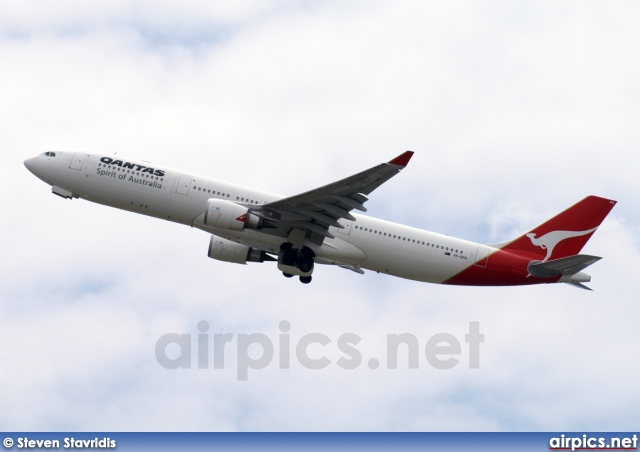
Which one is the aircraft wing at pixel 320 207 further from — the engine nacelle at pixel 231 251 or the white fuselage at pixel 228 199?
the engine nacelle at pixel 231 251

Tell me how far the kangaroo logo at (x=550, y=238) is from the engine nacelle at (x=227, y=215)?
50.4 feet

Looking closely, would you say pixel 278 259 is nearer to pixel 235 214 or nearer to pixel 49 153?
pixel 235 214

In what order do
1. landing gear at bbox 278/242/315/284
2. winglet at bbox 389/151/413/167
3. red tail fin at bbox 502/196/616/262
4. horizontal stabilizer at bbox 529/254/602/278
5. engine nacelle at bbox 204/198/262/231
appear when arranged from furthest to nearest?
red tail fin at bbox 502/196/616/262
landing gear at bbox 278/242/315/284
horizontal stabilizer at bbox 529/254/602/278
engine nacelle at bbox 204/198/262/231
winglet at bbox 389/151/413/167

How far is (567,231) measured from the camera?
2089 inches

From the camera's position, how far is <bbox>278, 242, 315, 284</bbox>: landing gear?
4941 cm

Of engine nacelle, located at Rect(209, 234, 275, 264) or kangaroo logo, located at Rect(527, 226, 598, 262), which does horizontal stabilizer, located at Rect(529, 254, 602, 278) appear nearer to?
kangaroo logo, located at Rect(527, 226, 598, 262)

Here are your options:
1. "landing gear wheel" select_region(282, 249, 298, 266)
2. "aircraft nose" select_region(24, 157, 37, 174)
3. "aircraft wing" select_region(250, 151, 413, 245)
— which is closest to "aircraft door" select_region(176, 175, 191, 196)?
"aircraft wing" select_region(250, 151, 413, 245)

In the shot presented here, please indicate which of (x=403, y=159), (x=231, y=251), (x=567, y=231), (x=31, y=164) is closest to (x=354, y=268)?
(x=231, y=251)

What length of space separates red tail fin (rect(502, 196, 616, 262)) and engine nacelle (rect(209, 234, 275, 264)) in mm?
13172

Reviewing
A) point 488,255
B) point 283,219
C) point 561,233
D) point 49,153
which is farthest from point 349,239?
point 49,153

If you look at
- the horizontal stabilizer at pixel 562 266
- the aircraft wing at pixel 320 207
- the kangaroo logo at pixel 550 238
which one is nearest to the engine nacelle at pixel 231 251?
the aircraft wing at pixel 320 207

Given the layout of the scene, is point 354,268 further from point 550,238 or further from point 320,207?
point 550,238

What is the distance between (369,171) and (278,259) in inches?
311

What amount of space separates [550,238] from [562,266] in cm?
342
